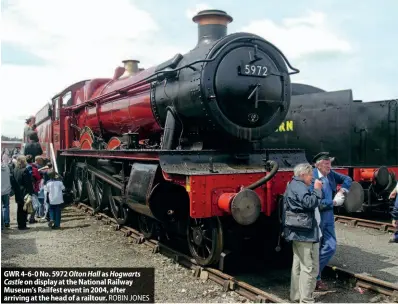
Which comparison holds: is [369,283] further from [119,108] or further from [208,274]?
[119,108]

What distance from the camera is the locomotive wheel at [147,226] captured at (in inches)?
278

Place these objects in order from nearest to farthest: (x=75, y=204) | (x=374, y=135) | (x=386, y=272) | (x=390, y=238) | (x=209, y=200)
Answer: (x=209, y=200) < (x=386, y=272) < (x=390, y=238) < (x=374, y=135) < (x=75, y=204)

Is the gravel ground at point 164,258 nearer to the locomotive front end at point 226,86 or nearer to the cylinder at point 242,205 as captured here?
the cylinder at point 242,205

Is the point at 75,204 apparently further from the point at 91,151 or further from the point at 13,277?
the point at 13,277

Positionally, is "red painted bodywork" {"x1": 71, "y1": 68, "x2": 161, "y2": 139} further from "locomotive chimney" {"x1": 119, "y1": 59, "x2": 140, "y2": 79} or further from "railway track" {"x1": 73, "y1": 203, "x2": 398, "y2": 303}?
"railway track" {"x1": 73, "y1": 203, "x2": 398, "y2": 303}

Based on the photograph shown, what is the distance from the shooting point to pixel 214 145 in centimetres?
594

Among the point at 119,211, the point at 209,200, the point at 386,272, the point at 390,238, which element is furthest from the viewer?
the point at 119,211

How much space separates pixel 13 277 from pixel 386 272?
476cm

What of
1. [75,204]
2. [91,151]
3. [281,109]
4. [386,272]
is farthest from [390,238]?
[75,204]

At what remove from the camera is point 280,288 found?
16.7 ft
